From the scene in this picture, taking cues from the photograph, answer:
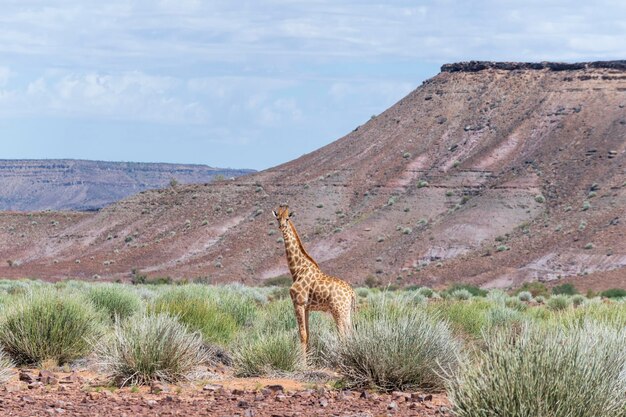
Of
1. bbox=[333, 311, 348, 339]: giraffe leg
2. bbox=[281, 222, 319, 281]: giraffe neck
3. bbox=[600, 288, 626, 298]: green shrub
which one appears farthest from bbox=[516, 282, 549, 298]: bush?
bbox=[333, 311, 348, 339]: giraffe leg

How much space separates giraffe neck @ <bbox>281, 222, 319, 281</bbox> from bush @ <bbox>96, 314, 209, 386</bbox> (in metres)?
2.06

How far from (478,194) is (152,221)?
1054 inches

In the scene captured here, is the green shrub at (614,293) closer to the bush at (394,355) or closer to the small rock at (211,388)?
the bush at (394,355)

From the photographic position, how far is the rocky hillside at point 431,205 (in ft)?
208

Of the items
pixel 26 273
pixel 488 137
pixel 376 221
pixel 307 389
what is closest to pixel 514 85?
pixel 488 137

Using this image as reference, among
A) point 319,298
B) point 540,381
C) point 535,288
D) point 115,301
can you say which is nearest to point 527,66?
point 535,288

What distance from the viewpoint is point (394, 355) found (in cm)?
1282

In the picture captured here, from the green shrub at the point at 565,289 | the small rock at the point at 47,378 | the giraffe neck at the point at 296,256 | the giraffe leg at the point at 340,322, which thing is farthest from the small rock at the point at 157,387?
the green shrub at the point at 565,289

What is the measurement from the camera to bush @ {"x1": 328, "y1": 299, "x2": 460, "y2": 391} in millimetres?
12859

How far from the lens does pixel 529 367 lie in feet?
29.4

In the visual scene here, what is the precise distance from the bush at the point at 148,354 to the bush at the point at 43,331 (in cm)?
172

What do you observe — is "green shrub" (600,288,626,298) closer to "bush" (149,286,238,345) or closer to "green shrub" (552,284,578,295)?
"green shrub" (552,284,578,295)

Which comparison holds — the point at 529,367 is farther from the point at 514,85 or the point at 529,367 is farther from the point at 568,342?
the point at 514,85

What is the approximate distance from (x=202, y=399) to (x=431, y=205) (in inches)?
2471
